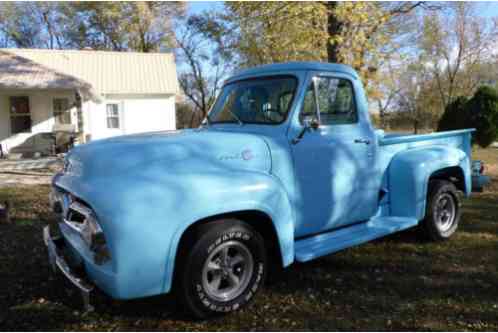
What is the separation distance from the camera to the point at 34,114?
16656mm

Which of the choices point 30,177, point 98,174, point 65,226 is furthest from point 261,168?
point 30,177

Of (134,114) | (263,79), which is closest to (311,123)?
(263,79)

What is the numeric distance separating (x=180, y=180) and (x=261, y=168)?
83 centimetres

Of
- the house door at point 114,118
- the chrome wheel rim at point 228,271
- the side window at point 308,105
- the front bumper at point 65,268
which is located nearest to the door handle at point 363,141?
the side window at point 308,105

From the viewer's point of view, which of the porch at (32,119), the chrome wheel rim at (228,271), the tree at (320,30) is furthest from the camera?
the porch at (32,119)

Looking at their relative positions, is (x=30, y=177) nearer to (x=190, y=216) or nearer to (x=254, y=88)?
(x=254, y=88)

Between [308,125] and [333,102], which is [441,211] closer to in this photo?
[333,102]

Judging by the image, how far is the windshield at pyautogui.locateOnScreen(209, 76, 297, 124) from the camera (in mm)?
4012

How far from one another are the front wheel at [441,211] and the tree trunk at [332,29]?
513cm

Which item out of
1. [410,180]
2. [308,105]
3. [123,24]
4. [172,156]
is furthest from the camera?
[123,24]

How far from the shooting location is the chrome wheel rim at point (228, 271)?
3.21m

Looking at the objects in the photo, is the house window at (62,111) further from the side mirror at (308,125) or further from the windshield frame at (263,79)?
the side mirror at (308,125)

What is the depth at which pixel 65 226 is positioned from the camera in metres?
3.58

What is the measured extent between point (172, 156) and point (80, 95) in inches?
565
